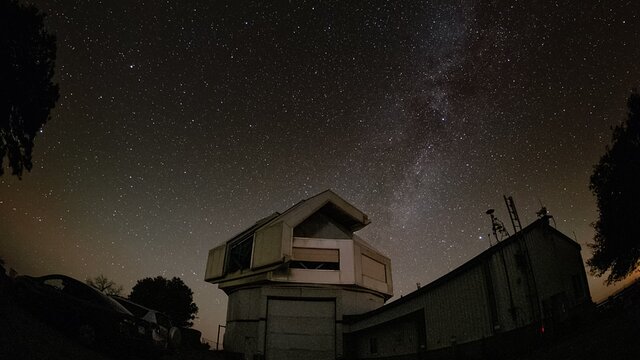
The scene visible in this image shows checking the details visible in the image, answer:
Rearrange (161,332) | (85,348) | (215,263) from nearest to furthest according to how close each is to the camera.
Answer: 1. (85,348)
2. (161,332)
3. (215,263)

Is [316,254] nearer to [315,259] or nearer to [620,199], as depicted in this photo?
→ [315,259]

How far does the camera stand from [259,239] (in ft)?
77.8

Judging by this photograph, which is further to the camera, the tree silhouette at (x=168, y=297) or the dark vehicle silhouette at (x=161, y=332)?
the tree silhouette at (x=168, y=297)

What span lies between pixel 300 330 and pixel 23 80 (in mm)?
18915

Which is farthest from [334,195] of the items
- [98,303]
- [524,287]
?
[98,303]

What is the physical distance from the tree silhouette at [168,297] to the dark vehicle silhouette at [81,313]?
35456mm

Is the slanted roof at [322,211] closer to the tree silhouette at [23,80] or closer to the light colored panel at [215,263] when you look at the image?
the light colored panel at [215,263]

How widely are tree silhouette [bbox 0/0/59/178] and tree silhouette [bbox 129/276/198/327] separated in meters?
30.7

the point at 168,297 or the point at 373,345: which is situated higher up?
the point at 168,297

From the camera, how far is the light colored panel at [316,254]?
23.7m

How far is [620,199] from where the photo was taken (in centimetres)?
2364

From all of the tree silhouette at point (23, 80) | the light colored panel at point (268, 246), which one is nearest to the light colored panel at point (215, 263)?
the light colored panel at point (268, 246)

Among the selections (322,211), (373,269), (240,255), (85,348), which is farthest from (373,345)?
(85,348)

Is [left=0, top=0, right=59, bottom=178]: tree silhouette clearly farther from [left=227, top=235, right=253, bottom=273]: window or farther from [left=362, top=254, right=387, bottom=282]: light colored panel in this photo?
[left=362, top=254, right=387, bottom=282]: light colored panel
